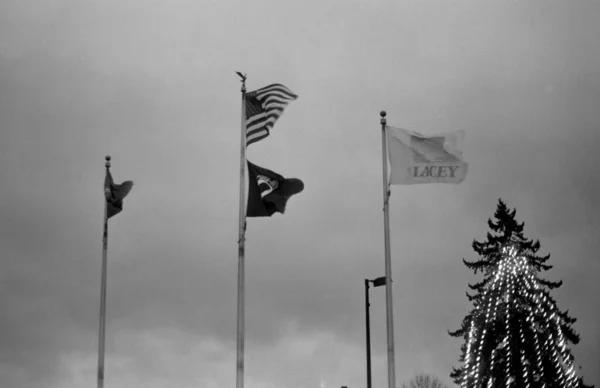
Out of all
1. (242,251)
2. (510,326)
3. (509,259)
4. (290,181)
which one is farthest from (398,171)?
(510,326)

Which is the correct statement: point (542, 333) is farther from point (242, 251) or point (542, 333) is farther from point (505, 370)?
point (242, 251)

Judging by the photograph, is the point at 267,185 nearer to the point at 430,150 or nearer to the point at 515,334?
the point at 430,150

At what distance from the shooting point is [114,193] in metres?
31.3

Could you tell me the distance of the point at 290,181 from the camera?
2742 cm

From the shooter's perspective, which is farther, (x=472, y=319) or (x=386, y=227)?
(x=472, y=319)

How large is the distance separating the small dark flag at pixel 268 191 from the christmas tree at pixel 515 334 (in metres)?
14.6

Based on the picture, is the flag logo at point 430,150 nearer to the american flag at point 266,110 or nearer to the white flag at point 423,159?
the white flag at point 423,159

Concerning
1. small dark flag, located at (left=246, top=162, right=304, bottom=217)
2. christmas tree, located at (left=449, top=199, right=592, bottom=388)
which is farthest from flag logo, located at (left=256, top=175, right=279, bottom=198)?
christmas tree, located at (left=449, top=199, right=592, bottom=388)

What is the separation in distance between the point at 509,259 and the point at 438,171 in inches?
559

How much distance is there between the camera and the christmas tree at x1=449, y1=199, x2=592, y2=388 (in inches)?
1561

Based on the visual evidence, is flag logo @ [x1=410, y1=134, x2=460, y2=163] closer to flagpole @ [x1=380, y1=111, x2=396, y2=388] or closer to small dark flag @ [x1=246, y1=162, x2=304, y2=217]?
flagpole @ [x1=380, y1=111, x2=396, y2=388]

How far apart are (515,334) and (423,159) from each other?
58.6ft

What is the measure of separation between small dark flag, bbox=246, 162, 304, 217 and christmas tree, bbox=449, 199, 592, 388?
14.6 meters

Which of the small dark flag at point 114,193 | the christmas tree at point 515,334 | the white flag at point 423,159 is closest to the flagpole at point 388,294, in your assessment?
the white flag at point 423,159
